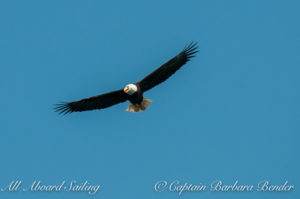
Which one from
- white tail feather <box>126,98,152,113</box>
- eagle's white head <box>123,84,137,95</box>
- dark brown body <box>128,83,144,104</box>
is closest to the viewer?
eagle's white head <box>123,84,137,95</box>

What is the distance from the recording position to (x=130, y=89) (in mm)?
17469

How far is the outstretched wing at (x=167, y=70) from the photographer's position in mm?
17484

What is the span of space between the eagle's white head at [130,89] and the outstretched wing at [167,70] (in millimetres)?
243

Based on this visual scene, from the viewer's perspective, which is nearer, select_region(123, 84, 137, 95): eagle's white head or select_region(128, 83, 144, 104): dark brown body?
select_region(123, 84, 137, 95): eagle's white head

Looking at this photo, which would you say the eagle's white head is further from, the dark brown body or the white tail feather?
the white tail feather

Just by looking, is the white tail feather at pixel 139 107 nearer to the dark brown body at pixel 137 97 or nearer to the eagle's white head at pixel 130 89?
the dark brown body at pixel 137 97

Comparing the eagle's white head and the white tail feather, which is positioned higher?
the white tail feather

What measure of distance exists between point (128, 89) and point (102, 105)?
4.03 feet

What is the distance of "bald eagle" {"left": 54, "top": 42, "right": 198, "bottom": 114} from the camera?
17.5 meters

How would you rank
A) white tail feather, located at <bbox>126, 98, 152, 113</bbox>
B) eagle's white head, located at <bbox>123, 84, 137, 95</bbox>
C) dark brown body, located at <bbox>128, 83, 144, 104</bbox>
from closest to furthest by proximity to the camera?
eagle's white head, located at <bbox>123, 84, 137, 95</bbox> < dark brown body, located at <bbox>128, 83, 144, 104</bbox> < white tail feather, located at <bbox>126, 98, 152, 113</bbox>

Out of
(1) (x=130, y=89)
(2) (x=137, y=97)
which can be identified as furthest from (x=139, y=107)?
(1) (x=130, y=89)

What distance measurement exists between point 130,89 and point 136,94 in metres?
0.24

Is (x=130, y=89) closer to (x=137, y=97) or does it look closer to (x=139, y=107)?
(x=137, y=97)

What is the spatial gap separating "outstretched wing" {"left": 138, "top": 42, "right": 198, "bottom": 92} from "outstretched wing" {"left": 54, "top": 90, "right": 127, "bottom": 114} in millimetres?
765
